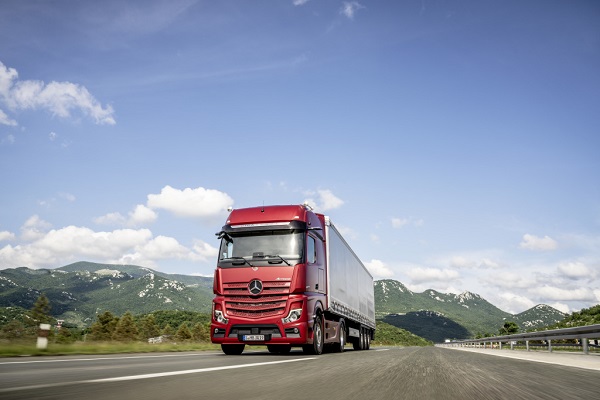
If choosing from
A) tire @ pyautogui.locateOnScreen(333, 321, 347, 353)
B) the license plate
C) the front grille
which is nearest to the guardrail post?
the front grille

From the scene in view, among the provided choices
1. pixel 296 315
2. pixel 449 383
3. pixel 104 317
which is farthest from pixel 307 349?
pixel 104 317

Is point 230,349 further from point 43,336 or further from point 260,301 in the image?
point 43,336

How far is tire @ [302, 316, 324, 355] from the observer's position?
41.6ft

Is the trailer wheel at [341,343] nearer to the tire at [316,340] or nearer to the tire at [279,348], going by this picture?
the tire at [279,348]

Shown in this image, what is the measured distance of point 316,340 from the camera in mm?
12797

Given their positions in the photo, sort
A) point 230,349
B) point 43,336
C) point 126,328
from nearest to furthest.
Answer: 1. point 43,336
2. point 230,349
3. point 126,328

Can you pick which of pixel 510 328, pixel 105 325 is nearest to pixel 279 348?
pixel 105 325

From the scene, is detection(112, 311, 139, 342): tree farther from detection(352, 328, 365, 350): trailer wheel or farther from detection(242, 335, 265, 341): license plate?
detection(242, 335, 265, 341): license plate

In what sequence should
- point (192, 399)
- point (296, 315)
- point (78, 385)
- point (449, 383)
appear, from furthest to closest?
point (296, 315)
point (449, 383)
point (78, 385)
point (192, 399)

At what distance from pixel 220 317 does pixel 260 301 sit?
114cm

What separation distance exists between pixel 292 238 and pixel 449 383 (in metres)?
8.01

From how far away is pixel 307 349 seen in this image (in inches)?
504

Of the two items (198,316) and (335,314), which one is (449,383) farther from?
(198,316)

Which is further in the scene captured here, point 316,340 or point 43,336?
point 316,340
